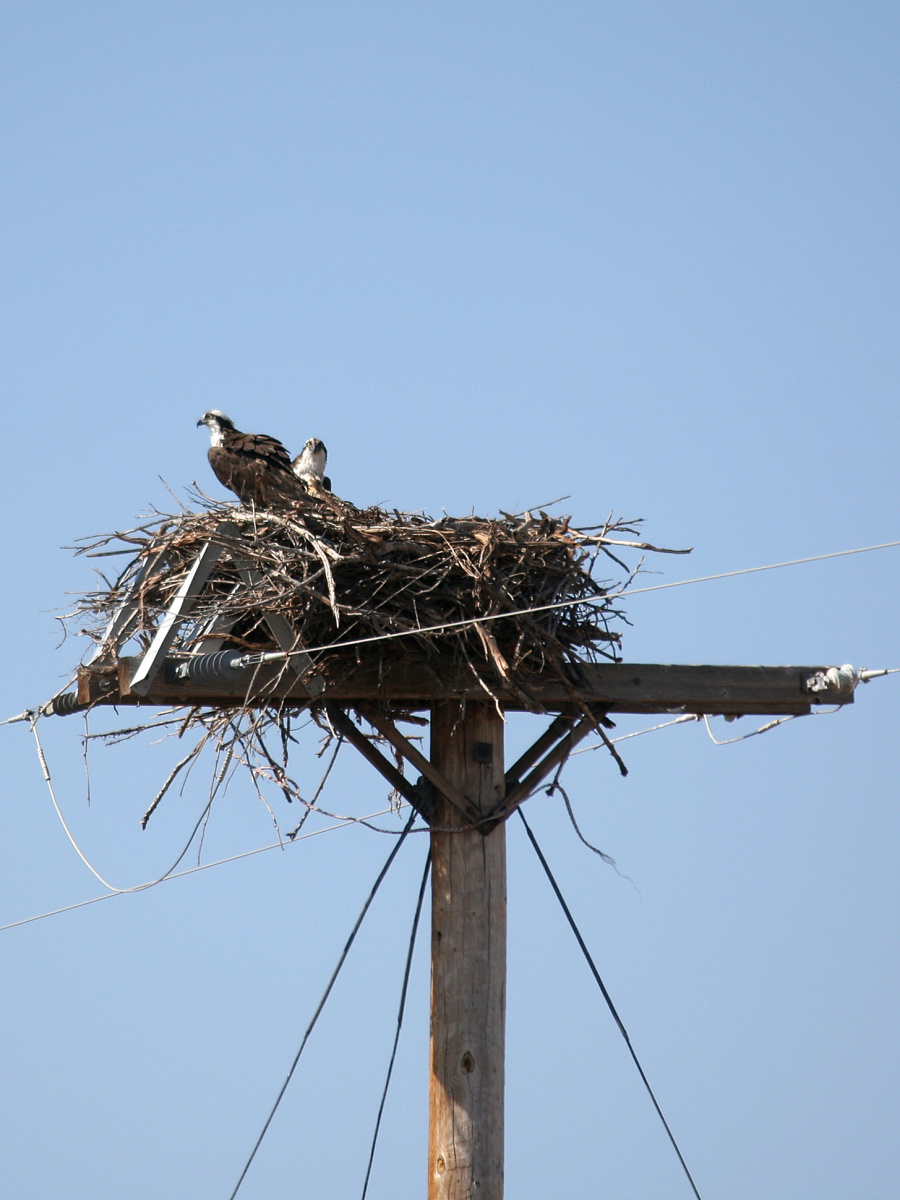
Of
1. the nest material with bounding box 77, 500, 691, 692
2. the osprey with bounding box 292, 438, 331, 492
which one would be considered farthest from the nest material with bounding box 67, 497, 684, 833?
the osprey with bounding box 292, 438, 331, 492

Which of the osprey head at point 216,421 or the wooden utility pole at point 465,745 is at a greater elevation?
the osprey head at point 216,421

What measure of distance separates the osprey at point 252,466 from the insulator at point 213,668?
234 cm

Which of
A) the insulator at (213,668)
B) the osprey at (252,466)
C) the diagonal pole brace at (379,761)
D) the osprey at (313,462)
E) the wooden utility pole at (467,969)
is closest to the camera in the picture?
the wooden utility pole at (467,969)

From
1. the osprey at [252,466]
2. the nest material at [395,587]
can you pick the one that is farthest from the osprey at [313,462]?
the nest material at [395,587]

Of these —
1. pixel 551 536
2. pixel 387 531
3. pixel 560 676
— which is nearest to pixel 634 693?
pixel 560 676

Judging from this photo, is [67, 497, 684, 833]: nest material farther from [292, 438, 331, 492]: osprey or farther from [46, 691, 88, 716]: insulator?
[292, 438, 331, 492]: osprey

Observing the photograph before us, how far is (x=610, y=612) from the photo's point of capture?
634cm

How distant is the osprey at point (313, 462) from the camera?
8867 millimetres

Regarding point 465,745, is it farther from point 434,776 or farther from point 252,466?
point 252,466

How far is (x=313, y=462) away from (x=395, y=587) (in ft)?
9.55

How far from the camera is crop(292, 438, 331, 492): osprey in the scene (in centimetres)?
887

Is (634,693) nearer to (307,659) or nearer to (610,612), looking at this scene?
(610,612)

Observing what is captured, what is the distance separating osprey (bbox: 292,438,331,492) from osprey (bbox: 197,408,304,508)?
0.86 feet

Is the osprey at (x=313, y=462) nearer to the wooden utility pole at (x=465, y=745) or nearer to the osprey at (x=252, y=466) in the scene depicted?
the osprey at (x=252, y=466)
